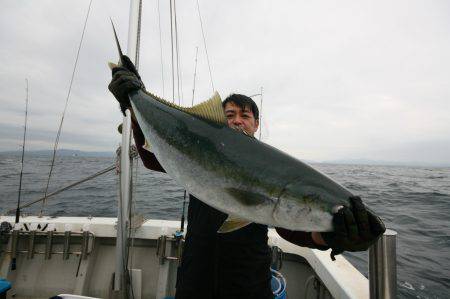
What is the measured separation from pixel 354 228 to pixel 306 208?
1.16ft

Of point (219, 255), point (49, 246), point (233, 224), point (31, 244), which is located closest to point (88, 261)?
point (49, 246)

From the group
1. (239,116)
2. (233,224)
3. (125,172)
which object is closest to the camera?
(233,224)

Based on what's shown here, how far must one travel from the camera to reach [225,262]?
272 centimetres

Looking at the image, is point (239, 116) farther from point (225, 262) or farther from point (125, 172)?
point (125, 172)

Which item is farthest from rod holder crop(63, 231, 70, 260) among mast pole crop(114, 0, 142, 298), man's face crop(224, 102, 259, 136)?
man's face crop(224, 102, 259, 136)

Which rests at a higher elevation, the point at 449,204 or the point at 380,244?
the point at 380,244

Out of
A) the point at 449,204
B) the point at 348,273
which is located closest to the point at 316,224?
the point at 348,273

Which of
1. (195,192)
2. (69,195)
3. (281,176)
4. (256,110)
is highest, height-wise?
(256,110)

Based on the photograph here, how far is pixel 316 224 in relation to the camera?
1.67 metres

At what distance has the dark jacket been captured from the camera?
8.75 ft

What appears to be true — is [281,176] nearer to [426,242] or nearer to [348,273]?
[348,273]

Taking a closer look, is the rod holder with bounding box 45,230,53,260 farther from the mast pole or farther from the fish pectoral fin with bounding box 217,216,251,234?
the fish pectoral fin with bounding box 217,216,251,234

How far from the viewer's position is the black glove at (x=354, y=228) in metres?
1.71

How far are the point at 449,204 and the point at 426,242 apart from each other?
984 cm
